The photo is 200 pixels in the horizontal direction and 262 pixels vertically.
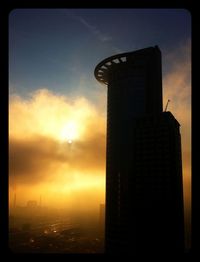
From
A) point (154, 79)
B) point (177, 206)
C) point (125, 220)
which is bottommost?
point (125, 220)

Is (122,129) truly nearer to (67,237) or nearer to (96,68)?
(96,68)

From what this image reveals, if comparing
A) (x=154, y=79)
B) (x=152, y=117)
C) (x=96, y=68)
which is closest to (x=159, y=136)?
(x=152, y=117)

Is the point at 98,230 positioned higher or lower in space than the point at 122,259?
lower

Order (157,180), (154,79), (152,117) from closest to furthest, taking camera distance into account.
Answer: (157,180) → (152,117) → (154,79)
